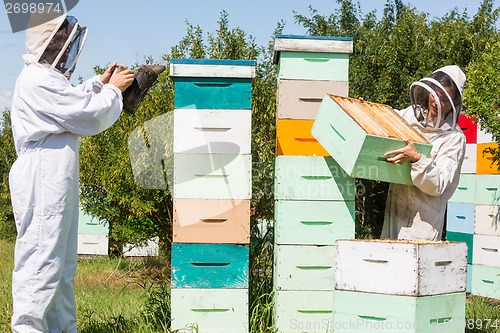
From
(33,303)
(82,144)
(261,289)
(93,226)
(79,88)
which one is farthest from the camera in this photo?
(93,226)

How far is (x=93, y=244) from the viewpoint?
8789 mm

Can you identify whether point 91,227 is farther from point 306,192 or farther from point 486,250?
point 306,192

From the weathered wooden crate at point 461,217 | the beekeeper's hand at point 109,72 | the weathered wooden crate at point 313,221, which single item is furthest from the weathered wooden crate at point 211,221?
the weathered wooden crate at point 461,217

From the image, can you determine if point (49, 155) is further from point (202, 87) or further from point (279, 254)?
point (279, 254)

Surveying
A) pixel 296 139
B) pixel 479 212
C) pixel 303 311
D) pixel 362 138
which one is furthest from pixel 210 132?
pixel 479 212

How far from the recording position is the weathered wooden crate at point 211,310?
3920mm

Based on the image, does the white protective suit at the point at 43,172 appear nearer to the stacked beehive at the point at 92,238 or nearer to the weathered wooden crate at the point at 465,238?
the weathered wooden crate at the point at 465,238

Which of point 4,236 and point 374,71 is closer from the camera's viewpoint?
point 374,71

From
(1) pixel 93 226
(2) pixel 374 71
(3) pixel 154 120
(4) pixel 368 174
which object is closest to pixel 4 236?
(1) pixel 93 226

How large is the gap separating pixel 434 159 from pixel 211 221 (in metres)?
1.45

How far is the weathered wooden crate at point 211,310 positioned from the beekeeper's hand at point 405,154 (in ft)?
4.08

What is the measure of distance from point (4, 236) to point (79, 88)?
796cm

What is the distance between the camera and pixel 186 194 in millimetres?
3879

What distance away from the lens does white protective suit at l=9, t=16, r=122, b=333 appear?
11.3 ft
